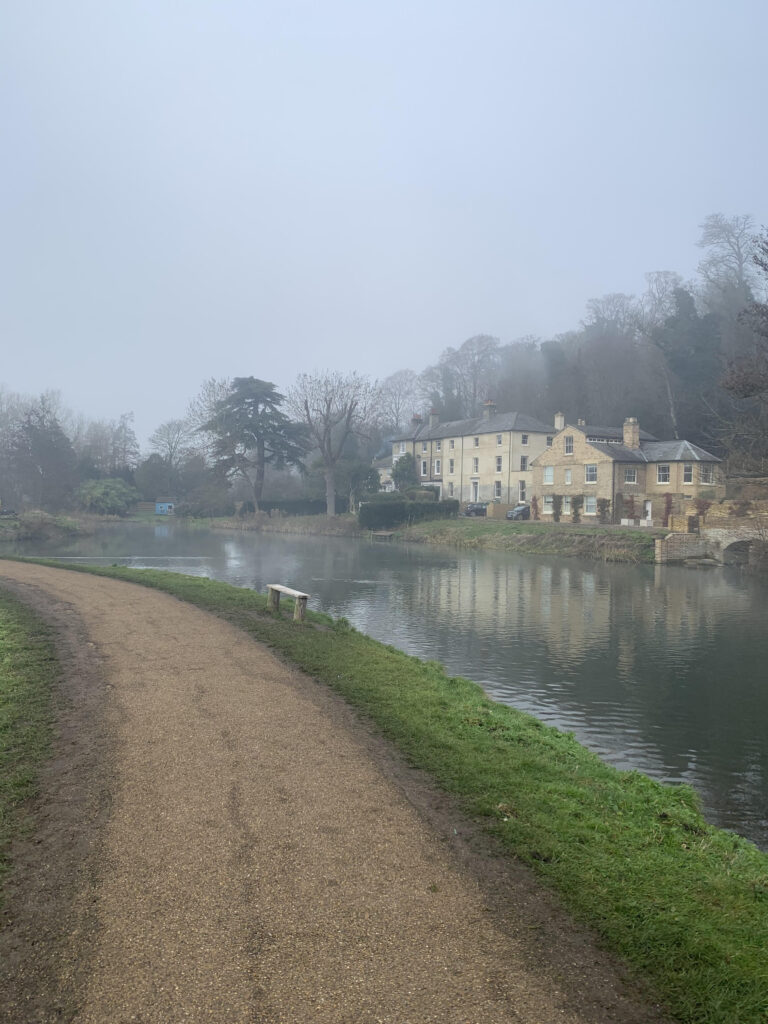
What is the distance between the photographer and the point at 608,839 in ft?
19.4

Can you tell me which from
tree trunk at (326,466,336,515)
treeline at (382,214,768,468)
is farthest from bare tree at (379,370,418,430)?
tree trunk at (326,466,336,515)

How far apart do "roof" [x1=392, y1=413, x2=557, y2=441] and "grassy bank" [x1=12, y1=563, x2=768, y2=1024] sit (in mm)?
50717

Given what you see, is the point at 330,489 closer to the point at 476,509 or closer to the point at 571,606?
the point at 476,509

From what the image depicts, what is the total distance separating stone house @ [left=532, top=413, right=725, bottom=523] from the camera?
151ft

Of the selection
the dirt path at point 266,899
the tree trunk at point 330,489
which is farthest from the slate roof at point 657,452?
the dirt path at point 266,899

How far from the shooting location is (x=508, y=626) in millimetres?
19266

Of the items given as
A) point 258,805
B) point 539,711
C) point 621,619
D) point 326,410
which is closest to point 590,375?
point 326,410

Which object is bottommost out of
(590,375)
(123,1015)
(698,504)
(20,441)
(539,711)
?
(539,711)

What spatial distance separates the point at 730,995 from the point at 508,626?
15.4 m

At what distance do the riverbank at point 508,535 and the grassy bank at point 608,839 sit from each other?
2925cm

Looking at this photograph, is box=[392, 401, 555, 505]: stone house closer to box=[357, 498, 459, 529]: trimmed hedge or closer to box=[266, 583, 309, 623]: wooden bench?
box=[357, 498, 459, 529]: trimmed hedge

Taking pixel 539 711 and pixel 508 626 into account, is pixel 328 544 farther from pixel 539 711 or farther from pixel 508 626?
pixel 539 711

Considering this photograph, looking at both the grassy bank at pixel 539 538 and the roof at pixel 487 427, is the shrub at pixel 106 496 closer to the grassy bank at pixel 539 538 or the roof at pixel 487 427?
the roof at pixel 487 427

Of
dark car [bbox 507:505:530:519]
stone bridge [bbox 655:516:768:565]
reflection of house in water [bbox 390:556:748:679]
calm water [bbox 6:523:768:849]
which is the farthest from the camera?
dark car [bbox 507:505:530:519]
